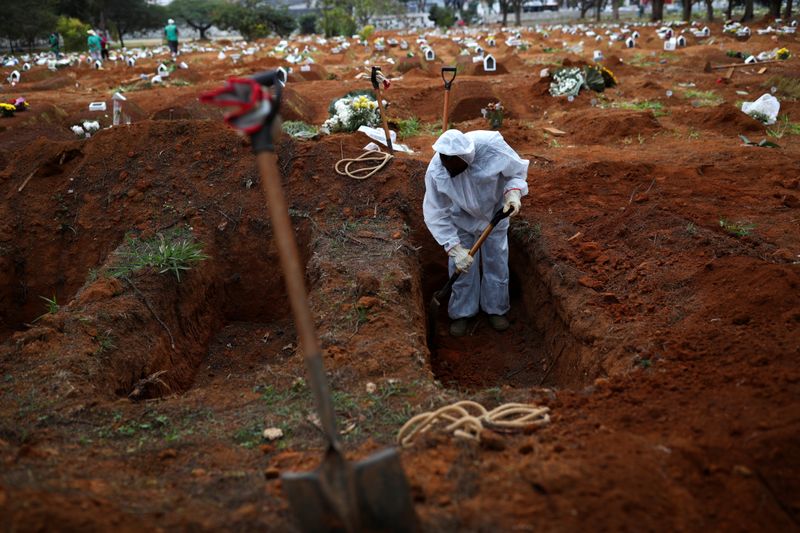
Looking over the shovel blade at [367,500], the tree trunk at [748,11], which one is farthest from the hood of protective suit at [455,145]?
the tree trunk at [748,11]

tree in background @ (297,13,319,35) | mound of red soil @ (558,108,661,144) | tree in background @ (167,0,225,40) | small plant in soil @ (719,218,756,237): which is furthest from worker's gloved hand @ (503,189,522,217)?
tree in background @ (297,13,319,35)

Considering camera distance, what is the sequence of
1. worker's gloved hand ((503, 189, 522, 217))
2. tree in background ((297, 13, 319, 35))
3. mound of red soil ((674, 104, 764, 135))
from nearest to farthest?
worker's gloved hand ((503, 189, 522, 217)) → mound of red soil ((674, 104, 764, 135)) → tree in background ((297, 13, 319, 35))

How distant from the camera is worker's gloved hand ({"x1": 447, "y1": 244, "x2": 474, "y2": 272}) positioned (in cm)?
461

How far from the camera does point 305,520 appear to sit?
200cm

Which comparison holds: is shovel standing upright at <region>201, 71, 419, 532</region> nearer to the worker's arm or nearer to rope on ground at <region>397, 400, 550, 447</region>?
rope on ground at <region>397, 400, 550, 447</region>

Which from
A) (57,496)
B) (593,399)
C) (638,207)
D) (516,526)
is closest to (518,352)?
(638,207)

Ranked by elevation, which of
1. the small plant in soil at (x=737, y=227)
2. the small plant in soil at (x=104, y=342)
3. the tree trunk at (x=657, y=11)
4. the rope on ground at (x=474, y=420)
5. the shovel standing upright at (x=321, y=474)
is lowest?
the small plant in soil at (x=104, y=342)

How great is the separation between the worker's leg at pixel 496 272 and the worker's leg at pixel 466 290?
0.21 feet

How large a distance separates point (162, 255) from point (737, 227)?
453cm

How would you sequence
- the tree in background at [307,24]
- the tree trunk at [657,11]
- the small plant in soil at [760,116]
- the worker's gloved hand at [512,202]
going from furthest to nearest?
the tree in background at [307,24] < the tree trunk at [657,11] < the small plant in soil at [760,116] < the worker's gloved hand at [512,202]

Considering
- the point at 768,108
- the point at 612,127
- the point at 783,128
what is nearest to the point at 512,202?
the point at 612,127

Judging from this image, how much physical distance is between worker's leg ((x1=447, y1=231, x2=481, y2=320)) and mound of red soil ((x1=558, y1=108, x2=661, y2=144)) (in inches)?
173

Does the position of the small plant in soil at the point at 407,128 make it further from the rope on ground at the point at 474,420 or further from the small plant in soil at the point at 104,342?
the rope on ground at the point at 474,420

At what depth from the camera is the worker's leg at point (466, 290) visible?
5160mm
